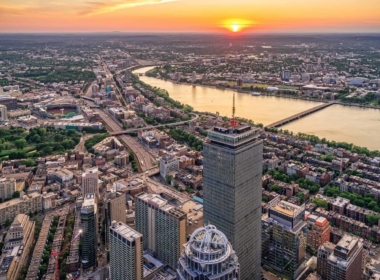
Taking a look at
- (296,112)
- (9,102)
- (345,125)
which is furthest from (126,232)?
(9,102)

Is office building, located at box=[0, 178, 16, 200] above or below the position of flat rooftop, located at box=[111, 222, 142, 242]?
below

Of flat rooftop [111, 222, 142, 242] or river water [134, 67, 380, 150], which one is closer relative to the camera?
flat rooftop [111, 222, 142, 242]

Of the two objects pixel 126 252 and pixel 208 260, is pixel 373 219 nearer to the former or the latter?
pixel 126 252

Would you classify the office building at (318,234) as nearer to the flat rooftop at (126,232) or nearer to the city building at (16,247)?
the flat rooftop at (126,232)

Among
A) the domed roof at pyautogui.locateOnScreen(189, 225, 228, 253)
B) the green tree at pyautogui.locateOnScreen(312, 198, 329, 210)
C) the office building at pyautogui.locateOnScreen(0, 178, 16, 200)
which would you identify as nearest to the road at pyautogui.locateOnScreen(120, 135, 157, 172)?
the office building at pyautogui.locateOnScreen(0, 178, 16, 200)

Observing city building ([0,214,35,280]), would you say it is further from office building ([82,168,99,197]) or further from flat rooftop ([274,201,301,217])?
flat rooftop ([274,201,301,217])

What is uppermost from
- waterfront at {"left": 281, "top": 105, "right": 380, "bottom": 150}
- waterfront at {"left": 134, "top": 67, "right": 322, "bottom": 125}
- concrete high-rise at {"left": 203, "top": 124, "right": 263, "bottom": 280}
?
concrete high-rise at {"left": 203, "top": 124, "right": 263, "bottom": 280}
